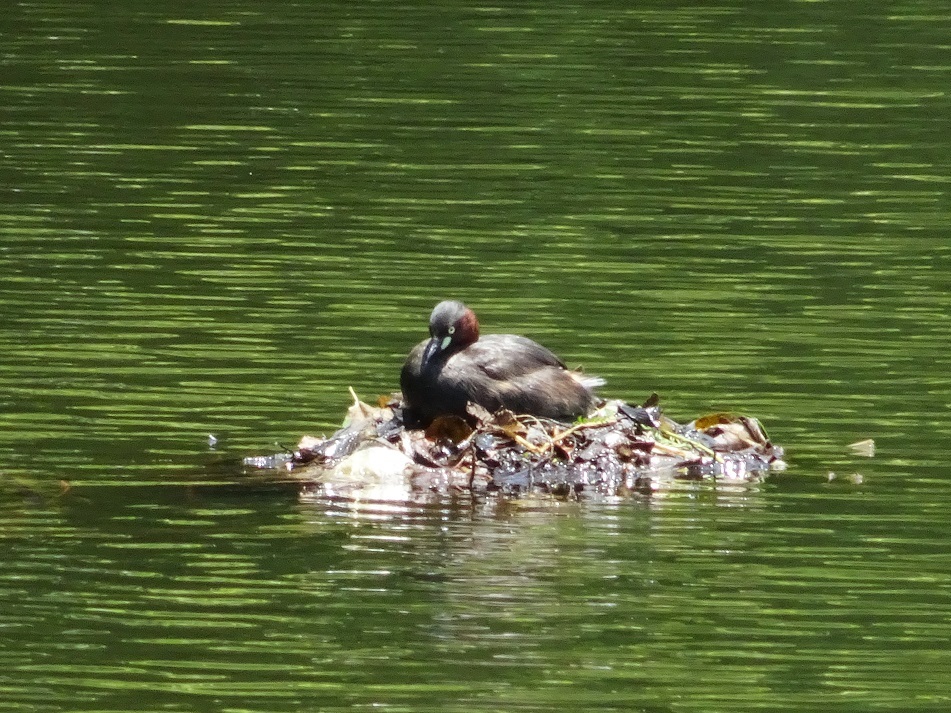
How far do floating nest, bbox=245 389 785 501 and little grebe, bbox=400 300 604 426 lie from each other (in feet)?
0.35

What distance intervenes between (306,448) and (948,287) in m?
5.52

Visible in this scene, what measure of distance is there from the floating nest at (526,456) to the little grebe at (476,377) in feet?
0.35

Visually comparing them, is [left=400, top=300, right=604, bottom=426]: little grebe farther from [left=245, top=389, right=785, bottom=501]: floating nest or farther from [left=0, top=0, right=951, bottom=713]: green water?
[left=0, top=0, right=951, bottom=713]: green water

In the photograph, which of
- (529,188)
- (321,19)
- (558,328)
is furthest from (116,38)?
(558,328)

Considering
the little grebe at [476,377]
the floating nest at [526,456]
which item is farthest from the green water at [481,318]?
the little grebe at [476,377]

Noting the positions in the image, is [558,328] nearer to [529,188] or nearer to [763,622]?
[529,188]

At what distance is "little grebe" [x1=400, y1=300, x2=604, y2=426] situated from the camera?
1273 cm

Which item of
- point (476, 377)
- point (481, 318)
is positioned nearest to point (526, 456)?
point (476, 377)

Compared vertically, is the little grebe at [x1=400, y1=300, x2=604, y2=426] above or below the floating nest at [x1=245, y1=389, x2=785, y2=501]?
above

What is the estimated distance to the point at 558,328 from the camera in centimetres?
1518

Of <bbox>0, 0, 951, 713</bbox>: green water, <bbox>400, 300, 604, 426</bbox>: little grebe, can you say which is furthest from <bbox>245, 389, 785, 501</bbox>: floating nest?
<bbox>0, 0, 951, 713</bbox>: green water

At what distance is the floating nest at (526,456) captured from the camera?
480 inches

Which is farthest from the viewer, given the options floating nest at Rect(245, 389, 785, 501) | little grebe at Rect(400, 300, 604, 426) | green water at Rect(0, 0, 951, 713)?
little grebe at Rect(400, 300, 604, 426)

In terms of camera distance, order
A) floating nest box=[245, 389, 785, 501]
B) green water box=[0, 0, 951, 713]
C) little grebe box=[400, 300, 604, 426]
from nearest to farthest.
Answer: green water box=[0, 0, 951, 713] → floating nest box=[245, 389, 785, 501] → little grebe box=[400, 300, 604, 426]
